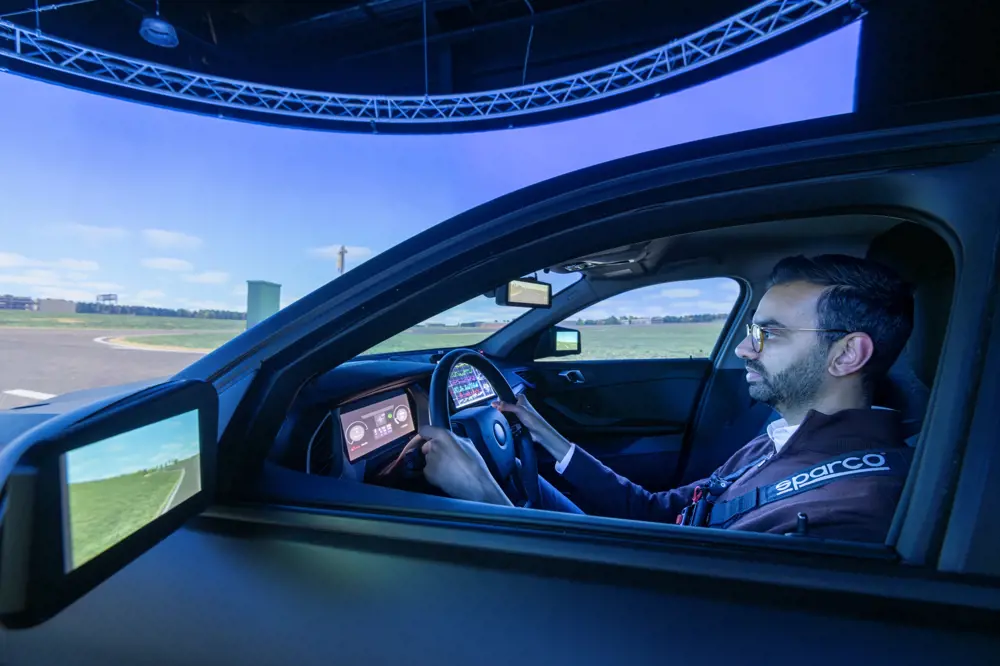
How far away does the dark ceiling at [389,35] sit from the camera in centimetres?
717

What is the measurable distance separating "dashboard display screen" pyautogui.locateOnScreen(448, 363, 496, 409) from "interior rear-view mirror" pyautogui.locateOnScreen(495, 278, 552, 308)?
0.35 metres

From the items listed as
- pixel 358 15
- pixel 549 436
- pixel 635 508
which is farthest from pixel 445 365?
pixel 358 15

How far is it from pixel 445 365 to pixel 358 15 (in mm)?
7508

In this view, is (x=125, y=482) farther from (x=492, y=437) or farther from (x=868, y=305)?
(x=868, y=305)

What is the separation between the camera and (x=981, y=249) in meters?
0.81

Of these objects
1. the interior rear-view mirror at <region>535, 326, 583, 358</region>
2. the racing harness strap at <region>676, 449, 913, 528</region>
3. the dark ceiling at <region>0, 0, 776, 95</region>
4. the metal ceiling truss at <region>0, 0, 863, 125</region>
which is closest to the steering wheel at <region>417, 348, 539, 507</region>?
the racing harness strap at <region>676, 449, 913, 528</region>

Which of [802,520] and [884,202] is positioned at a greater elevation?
[884,202]

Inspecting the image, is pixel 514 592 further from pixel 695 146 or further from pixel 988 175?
pixel 988 175

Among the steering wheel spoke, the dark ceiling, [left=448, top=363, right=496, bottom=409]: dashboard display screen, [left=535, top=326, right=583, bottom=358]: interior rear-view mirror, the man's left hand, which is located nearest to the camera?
the man's left hand

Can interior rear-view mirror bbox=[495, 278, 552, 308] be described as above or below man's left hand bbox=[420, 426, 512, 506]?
above

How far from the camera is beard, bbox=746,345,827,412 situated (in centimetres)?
161

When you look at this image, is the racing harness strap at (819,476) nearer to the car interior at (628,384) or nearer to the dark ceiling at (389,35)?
the car interior at (628,384)

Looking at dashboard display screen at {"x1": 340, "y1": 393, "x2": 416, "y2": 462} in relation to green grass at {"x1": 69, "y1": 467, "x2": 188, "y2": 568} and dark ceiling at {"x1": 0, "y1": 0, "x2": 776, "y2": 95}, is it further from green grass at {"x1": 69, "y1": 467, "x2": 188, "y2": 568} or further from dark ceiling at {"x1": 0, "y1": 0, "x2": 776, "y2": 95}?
dark ceiling at {"x1": 0, "y1": 0, "x2": 776, "y2": 95}

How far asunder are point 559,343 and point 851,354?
261 centimetres
